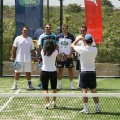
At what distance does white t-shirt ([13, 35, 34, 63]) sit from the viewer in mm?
10766

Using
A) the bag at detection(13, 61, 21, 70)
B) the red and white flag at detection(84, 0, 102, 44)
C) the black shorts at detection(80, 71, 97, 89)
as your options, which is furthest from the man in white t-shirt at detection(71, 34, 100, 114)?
the red and white flag at detection(84, 0, 102, 44)

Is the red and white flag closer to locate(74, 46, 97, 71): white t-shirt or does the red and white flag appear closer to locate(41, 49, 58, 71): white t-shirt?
locate(41, 49, 58, 71): white t-shirt

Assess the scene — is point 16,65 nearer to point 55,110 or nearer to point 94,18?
point 55,110

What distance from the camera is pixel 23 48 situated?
1081 cm

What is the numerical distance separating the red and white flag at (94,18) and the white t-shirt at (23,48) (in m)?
2.91

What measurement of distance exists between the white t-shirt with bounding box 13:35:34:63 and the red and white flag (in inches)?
115

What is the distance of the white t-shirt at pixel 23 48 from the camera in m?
10.8

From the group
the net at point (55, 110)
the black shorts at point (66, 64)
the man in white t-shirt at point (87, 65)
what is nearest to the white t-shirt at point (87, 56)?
the man in white t-shirt at point (87, 65)

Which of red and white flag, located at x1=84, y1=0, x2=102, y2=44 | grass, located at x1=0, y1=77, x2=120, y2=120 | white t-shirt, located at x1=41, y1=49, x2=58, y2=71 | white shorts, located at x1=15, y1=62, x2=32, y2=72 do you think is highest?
red and white flag, located at x1=84, y1=0, x2=102, y2=44

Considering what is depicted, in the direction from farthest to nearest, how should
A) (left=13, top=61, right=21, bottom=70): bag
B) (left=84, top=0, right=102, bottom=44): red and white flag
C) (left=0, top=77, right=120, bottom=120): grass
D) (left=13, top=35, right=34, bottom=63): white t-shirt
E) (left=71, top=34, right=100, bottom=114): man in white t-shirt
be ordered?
(left=84, top=0, right=102, bottom=44): red and white flag → (left=13, top=61, right=21, bottom=70): bag → (left=13, top=35, right=34, bottom=63): white t-shirt → (left=71, top=34, right=100, bottom=114): man in white t-shirt → (left=0, top=77, right=120, bottom=120): grass

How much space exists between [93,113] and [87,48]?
120 cm

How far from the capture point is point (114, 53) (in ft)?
46.9

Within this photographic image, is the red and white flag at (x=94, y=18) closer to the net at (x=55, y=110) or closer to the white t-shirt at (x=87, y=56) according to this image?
the net at (x=55, y=110)

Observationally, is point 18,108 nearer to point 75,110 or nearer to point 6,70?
point 75,110
